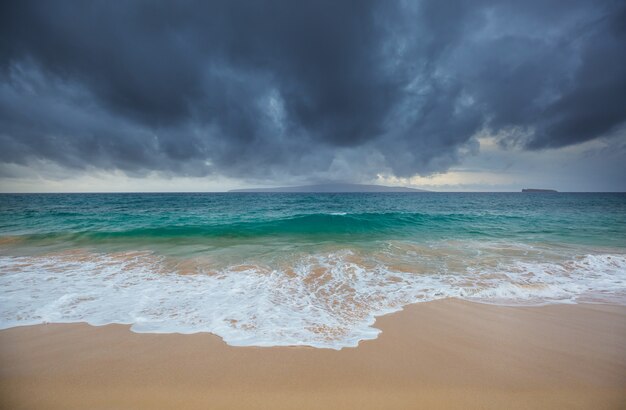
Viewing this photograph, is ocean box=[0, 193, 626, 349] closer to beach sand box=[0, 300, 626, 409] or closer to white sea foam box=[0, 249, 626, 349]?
white sea foam box=[0, 249, 626, 349]

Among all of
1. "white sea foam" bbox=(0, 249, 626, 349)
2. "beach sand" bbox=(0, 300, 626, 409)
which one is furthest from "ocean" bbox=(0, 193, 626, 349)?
"beach sand" bbox=(0, 300, 626, 409)

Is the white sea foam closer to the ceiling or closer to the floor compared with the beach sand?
closer to the floor

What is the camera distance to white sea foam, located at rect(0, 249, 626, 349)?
13.2 ft

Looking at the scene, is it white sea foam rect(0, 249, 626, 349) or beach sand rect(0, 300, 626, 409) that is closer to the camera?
beach sand rect(0, 300, 626, 409)

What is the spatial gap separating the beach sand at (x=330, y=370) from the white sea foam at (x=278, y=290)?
373 mm

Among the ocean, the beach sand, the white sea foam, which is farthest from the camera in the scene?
the ocean

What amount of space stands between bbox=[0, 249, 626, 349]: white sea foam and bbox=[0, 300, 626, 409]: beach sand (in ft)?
1.22

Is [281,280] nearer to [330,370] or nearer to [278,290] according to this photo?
[278,290]

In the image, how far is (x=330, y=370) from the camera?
2.90 metres

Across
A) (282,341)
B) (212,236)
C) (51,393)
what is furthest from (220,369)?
(212,236)

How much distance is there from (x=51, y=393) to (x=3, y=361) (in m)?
1.35

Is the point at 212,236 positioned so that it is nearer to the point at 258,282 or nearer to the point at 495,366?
the point at 258,282

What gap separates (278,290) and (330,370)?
287 centimetres

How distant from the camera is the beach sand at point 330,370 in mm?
2504
